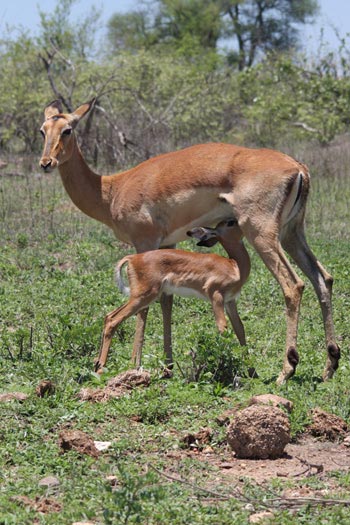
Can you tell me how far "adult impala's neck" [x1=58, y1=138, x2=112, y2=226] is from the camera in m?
8.27

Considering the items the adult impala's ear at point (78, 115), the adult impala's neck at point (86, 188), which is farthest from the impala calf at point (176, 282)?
the adult impala's ear at point (78, 115)

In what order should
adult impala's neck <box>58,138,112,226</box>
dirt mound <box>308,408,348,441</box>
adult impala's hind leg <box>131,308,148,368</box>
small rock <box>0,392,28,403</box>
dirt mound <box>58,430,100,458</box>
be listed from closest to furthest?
dirt mound <box>58,430,100,458</box> < dirt mound <box>308,408,348,441</box> < small rock <box>0,392,28,403</box> < adult impala's hind leg <box>131,308,148,368</box> < adult impala's neck <box>58,138,112,226</box>

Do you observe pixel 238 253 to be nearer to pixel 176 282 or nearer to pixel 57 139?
pixel 176 282

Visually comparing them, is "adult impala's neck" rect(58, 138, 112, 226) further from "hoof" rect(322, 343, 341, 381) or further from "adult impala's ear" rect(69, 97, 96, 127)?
"hoof" rect(322, 343, 341, 381)

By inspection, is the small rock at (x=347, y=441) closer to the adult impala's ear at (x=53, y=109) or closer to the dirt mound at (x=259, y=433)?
the dirt mound at (x=259, y=433)

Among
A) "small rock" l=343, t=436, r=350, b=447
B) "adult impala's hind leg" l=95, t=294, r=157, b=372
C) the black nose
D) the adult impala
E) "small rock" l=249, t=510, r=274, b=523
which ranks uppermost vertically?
the black nose

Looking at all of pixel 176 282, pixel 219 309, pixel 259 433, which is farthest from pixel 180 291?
pixel 259 433

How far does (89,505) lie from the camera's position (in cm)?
428

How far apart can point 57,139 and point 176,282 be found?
75.6 inches

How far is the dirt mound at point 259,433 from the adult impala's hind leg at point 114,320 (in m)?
1.99

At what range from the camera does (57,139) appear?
8.18 metres

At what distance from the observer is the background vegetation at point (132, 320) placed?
457 centimetres

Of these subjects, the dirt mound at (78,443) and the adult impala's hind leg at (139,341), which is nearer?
the dirt mound at (78,443)

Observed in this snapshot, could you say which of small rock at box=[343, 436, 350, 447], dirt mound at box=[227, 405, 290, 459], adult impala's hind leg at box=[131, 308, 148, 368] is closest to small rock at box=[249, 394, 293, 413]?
dirt mound at box=[227, 405, 290, 459]
